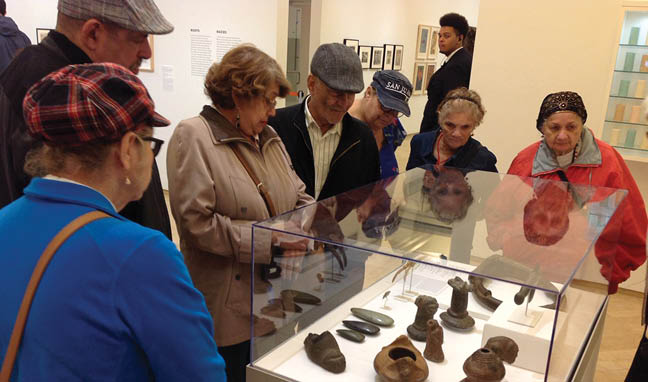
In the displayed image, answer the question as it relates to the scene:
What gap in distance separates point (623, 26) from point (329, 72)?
324 centimetres

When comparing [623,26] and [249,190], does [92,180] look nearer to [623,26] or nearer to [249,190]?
[249,190]

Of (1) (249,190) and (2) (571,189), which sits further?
(2) (571,189)

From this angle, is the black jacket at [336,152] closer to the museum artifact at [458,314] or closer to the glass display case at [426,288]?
the glass display case at [426,288]

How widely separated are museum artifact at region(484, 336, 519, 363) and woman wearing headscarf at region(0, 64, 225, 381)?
1.09 m

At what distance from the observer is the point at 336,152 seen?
2621 millimetres

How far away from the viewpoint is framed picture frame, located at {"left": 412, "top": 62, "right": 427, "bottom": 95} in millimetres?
12328

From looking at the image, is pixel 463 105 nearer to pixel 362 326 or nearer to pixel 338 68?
pixel 338 68

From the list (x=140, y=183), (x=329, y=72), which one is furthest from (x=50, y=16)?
(x=140, y=183)

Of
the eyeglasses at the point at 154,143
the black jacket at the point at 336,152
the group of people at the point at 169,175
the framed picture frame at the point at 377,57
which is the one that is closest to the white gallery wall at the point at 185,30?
the group of people at the point at 169,175

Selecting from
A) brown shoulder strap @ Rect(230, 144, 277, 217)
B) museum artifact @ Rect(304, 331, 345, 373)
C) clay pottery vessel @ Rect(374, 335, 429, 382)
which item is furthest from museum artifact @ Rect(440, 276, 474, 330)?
brown shoulder strap @ Rect(230, 144, 277, 217)

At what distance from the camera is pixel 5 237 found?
104cm

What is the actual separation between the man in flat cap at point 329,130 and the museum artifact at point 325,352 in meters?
0.84

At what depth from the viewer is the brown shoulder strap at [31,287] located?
3.25 ft

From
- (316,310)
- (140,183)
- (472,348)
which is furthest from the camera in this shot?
(316,310)
